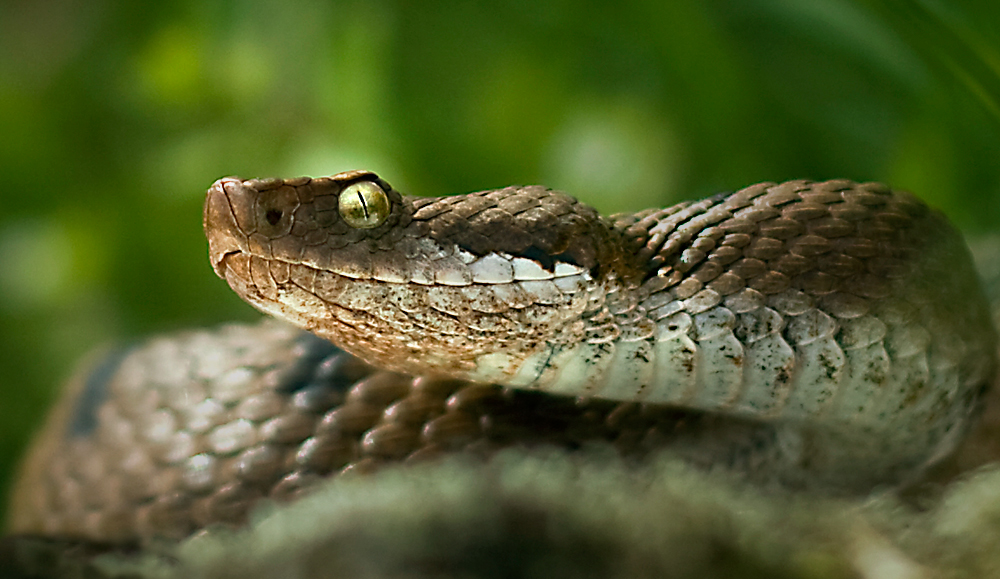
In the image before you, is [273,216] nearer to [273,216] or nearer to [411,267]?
[273,216]

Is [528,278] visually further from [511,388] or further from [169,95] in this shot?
[169,95]

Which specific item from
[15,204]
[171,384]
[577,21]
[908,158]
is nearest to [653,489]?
[171,384]

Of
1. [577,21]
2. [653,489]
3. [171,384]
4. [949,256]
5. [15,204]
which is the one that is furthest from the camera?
[15,204]

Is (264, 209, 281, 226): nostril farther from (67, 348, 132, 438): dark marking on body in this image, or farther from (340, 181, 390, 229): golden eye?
(67, 348, 132, 438): dark marking on body

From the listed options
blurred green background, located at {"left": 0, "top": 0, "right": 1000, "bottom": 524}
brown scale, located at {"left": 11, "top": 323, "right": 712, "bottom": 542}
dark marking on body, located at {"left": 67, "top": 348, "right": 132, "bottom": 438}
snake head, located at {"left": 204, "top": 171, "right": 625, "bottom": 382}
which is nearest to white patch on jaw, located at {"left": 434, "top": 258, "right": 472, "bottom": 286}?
snake head, located at {"left": 204, "top": 171, "right": 625, "bottom": 382}

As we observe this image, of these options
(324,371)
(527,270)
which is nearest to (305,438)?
(324,371)
